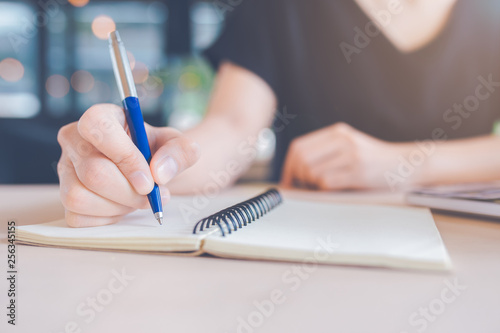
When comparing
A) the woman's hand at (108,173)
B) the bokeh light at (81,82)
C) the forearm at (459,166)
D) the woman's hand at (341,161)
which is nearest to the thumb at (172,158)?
→ the woman's hand at (108,173)

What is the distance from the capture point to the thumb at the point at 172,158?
1.34 ft

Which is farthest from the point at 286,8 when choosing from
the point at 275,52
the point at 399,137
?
the point at 399,137

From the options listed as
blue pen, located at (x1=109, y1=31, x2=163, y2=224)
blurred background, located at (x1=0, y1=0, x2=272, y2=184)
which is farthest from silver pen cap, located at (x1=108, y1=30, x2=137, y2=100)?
blurred background, located at (x1=0, y1=0, x2=272, y2=184)

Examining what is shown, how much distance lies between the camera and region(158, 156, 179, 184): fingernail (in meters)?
0.41

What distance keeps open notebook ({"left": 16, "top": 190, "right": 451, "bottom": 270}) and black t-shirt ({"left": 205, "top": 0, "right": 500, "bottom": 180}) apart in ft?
2.33

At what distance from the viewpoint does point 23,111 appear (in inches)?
140

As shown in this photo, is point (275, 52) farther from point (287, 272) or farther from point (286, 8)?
point (287, 272)

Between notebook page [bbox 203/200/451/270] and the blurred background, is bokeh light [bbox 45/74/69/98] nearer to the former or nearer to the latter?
the blurred background

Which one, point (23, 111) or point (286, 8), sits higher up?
point (23, 111)

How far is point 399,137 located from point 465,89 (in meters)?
0.20

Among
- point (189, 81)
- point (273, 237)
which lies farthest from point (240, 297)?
point (189, 81)

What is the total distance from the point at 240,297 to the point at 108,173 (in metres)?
0.19

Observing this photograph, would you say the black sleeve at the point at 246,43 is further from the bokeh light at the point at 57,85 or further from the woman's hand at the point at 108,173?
the bokeh light at the point at 57,85

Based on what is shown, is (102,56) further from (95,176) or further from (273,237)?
(273,237)
